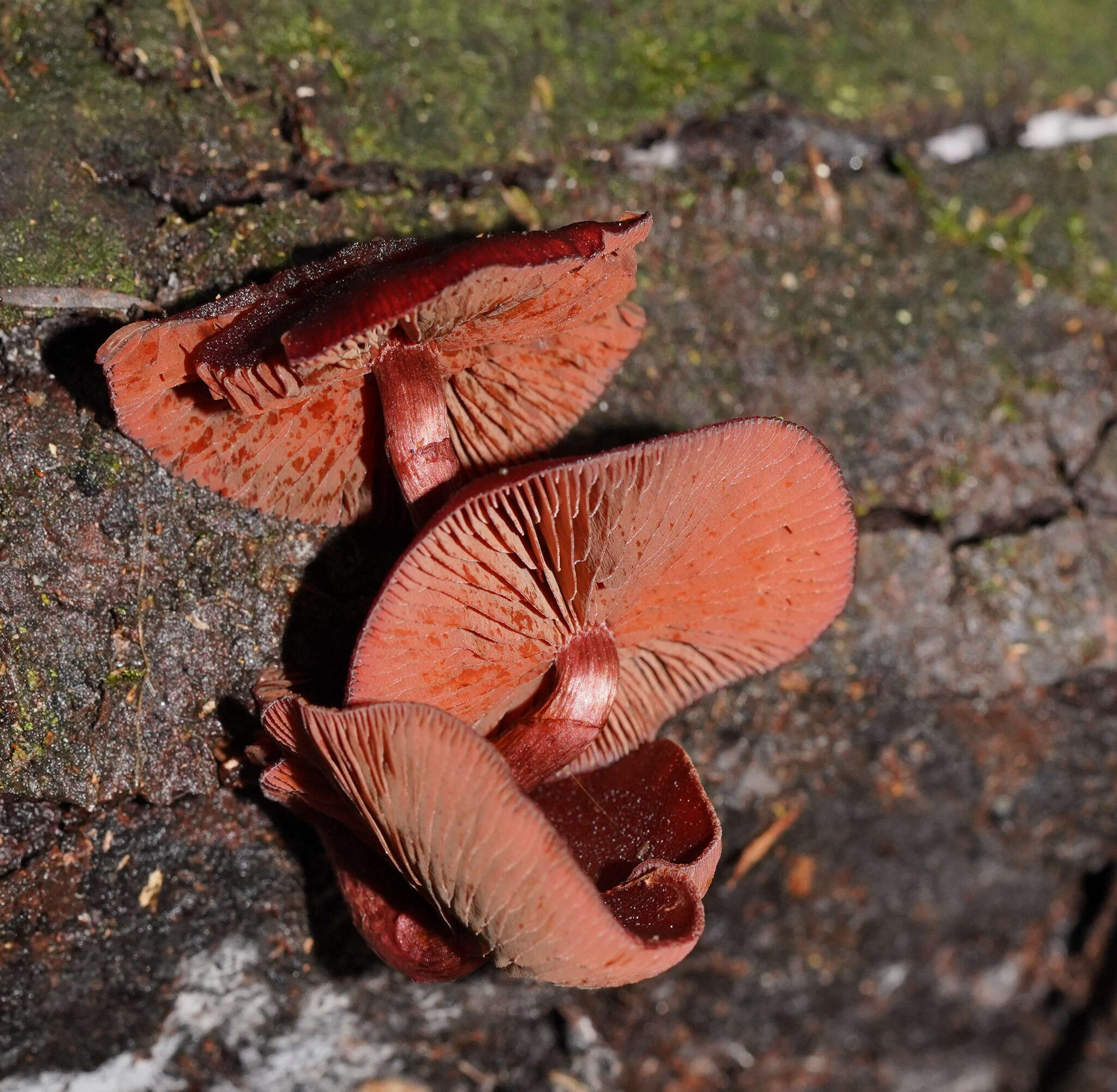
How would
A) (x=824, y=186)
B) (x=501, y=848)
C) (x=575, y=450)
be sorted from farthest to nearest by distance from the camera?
(x=824, y=186) → (x=575, y=450) → (x=501, y=848)

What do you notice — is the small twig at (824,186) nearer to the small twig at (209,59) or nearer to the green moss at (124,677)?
the small twig at (209,59)

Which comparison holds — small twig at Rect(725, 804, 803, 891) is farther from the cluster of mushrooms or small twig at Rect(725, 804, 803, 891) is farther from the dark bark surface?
the cluster of mushrooms

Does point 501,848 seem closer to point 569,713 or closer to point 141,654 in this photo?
point 569,713

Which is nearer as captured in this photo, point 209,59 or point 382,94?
point 209,59

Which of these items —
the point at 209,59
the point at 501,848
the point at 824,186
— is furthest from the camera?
the point at 824,186

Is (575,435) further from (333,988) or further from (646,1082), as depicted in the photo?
(646,1082)

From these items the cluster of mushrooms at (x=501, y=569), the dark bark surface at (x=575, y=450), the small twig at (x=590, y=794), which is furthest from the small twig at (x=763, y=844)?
the small twig at (x=590, y=794)

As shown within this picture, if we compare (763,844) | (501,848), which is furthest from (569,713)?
(763,844)

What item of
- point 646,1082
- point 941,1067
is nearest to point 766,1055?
point 646,1082
